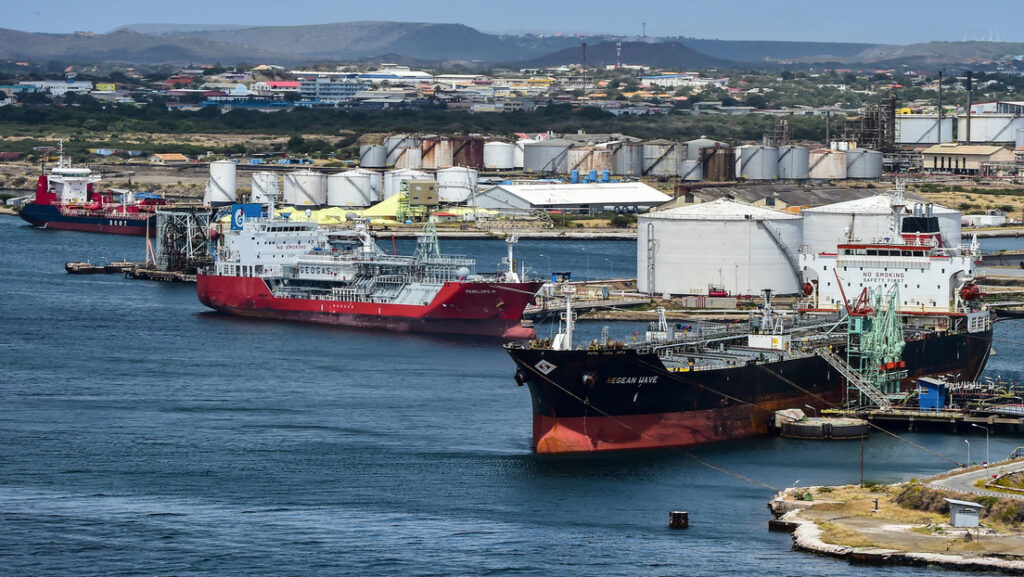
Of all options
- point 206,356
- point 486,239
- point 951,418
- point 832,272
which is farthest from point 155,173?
point 951,418

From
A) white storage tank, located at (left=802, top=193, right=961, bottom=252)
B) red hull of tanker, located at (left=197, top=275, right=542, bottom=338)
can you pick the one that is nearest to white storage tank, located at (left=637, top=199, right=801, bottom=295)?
white storage tank, located at (left=802, top=193, right=961, bottom=252)

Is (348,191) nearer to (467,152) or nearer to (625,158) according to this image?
(467,152)

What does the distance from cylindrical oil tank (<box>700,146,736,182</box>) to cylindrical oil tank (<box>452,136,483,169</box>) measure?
18339 mm

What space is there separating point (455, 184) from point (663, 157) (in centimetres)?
2135

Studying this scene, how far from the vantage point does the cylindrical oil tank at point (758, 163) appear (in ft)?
380

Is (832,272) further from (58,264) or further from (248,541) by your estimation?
(58,264)

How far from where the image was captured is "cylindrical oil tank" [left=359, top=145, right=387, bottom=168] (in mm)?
123625

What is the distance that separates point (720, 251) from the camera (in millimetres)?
61938

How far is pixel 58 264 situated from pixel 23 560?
53.4 meters

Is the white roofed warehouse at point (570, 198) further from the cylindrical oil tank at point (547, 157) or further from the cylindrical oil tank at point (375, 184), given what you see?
the cylindrical oil tank at point (547, 157)

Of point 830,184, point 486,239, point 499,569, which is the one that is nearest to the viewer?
point 499,569

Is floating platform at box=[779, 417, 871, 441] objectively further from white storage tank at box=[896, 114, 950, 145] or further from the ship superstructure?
white storage tank at box=[896, 114, 950, 145]

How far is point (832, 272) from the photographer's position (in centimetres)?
4562

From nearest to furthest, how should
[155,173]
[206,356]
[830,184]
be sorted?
[206,356], [830,184], [155,173]
